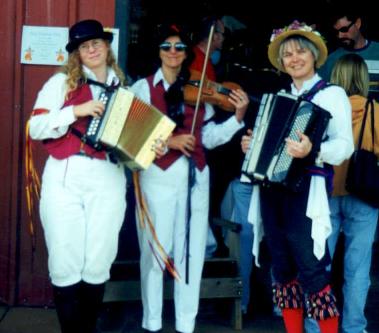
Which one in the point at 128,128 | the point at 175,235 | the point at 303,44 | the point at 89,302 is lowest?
the point at 89,302

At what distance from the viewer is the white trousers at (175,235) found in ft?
17.3

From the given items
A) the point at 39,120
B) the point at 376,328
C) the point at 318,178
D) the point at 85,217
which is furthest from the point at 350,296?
the point at 39,120

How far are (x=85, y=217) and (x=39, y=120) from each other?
56cm

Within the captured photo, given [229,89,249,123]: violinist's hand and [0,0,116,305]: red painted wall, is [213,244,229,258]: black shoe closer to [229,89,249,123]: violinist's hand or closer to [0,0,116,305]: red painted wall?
[0,0,116,305]: red painted wall

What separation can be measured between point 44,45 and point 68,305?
1731 mm

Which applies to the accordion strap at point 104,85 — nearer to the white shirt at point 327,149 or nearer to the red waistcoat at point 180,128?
the red waistcoat at point 180,128

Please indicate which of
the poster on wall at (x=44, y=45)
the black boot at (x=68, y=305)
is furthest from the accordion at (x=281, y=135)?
the poster on wall at (x=44, y=45)

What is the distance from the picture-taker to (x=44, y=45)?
5801 millimetres

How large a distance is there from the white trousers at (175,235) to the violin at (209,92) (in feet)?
1.20

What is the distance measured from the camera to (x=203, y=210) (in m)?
5.43

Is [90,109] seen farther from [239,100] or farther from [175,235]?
[175,235]

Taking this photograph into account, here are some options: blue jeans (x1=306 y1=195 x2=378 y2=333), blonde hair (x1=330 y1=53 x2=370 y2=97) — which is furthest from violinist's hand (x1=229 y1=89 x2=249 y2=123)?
blue jeans (x1=306 y1=195 x2=378 y2=333)

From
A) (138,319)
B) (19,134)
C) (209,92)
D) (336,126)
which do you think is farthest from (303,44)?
(138,319)

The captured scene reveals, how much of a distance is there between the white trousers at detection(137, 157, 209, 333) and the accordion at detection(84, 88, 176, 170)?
377 mm
